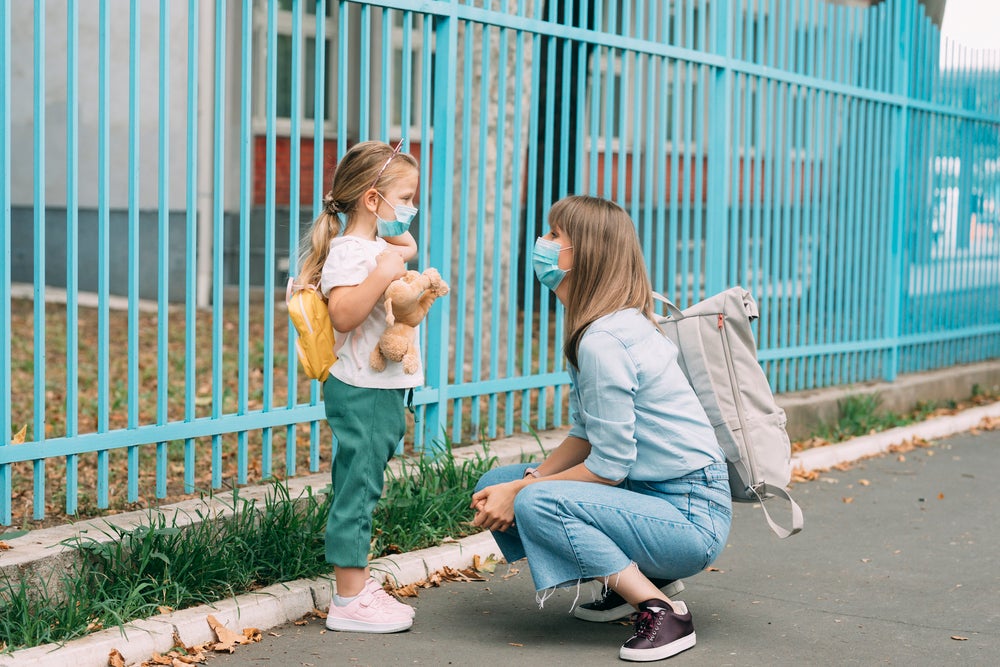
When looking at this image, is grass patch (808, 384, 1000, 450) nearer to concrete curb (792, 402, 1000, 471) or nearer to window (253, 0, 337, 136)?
concrete curb (792, 402, 1000, 471)

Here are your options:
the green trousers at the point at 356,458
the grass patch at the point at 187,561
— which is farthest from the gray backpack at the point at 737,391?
the grass patch at the point at 187,561

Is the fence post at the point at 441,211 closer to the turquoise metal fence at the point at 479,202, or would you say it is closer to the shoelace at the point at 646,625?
the turquoise metal fence at the point at 479,202

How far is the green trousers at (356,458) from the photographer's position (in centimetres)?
417

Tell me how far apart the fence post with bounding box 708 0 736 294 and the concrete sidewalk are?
1.82 meters

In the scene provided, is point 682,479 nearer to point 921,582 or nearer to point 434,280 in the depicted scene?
point 434,280

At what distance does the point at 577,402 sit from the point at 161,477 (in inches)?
62.0

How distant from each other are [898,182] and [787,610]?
17.9 ft

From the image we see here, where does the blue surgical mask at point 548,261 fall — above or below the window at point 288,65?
below

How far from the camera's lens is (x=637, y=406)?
160 inches

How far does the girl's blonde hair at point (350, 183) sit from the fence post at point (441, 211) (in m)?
1.61

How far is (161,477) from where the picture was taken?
15.7ft

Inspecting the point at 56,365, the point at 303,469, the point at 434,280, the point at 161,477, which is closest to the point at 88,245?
the point at 56,365

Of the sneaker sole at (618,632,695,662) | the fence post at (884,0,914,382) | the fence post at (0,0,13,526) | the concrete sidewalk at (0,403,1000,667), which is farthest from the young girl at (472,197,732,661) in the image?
the fence post at (884,0,914,382)

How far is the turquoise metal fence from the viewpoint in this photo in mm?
4777
